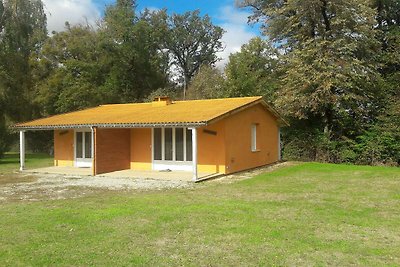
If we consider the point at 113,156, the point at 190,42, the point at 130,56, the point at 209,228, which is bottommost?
the point at 209,228

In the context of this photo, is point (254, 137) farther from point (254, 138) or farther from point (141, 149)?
point (141, 149)

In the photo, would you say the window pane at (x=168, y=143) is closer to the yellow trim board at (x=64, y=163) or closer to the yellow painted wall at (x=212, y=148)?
the yellow painted wall at (x=212, y=148)

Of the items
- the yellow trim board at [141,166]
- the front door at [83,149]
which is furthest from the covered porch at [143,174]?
the front door at [83,149]

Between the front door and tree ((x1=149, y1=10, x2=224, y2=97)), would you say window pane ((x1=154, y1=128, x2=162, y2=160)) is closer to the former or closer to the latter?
the front door

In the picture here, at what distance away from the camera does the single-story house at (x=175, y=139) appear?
16609 mm

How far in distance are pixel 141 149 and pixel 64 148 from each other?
5211 mm

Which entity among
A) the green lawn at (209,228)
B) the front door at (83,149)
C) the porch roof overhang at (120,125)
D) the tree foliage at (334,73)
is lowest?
the green lawn at (209,228)

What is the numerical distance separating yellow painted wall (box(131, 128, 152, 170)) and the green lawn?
6.79 meters

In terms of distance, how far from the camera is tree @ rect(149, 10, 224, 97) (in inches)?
1953

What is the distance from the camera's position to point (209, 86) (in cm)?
3422

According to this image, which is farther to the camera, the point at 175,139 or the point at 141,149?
the point at 141,149

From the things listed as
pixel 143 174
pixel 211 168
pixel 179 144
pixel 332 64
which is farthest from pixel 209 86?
pixel 143 174

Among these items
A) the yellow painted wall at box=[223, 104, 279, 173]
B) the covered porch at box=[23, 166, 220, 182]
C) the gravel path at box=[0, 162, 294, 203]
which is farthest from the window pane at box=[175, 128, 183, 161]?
the gravel path at box=[0, 162, 294, 203]

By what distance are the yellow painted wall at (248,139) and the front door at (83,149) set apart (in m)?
7.89
